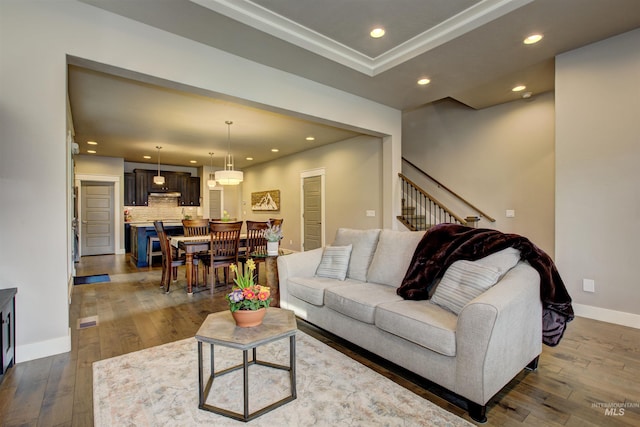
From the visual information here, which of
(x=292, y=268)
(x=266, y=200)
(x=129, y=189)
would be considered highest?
(x=129, y=189)

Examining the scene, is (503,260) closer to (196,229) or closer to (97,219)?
(196,229)

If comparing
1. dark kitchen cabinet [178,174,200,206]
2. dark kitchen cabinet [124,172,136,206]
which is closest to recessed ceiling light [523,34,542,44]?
dark kitchen cabinet [178,174,200,206]

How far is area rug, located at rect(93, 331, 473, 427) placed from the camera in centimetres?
166

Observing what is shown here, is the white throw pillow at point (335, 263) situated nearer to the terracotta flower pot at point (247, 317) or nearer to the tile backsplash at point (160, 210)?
the terracotta flower pot at point (247, 317)

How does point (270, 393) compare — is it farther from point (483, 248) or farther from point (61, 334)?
point (61, 334)

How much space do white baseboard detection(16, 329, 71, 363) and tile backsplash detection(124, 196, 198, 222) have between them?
25.5ft

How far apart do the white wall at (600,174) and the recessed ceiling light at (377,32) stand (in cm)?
207

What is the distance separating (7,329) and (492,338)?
123 inches

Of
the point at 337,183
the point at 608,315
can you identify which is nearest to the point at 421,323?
the point at 608,315

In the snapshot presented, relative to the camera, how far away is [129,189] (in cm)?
914

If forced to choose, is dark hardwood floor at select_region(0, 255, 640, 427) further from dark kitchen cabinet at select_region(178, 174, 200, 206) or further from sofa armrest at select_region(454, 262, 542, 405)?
dark kitchen cabinet at select_region(178, 174, 200, 206)

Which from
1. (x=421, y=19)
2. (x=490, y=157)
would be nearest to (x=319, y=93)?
(x=421, y=19)

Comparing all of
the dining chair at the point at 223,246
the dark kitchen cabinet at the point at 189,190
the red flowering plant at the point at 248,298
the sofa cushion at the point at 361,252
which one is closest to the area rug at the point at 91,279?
the dining chair at the point at 223,246

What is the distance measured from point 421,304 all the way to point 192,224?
4.05m
